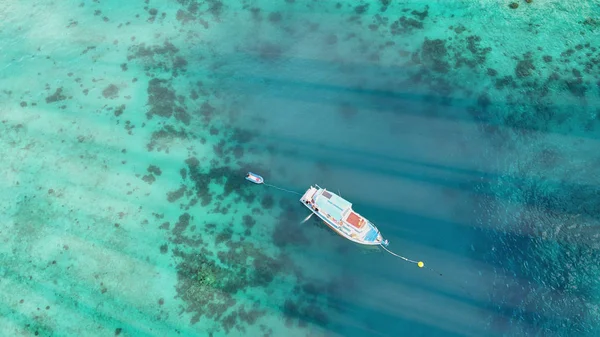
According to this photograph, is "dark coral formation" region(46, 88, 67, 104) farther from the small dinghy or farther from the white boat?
the white boat

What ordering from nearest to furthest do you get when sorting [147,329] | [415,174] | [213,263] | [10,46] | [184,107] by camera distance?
1. [147,329]
2. [213,263]
3. [415,174]
4. [184,107]
5. [10,46]

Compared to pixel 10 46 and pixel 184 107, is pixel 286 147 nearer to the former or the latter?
pixel 184 107

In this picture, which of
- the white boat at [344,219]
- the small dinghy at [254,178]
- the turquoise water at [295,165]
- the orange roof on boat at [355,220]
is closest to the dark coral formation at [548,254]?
the turquoise water at [295,165]

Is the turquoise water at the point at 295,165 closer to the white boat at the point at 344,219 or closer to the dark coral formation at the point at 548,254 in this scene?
the dark coral formation at the point at 548,254

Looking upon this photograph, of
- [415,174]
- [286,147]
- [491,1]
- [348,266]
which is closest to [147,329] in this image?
[348,266]

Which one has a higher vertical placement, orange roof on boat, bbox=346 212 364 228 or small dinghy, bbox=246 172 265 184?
small dinghy, bbox=246 172 265 184

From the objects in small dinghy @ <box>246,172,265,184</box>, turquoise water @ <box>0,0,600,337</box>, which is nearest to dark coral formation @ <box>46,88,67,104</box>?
turquoise water @ <box>0,0,600,337</box>
